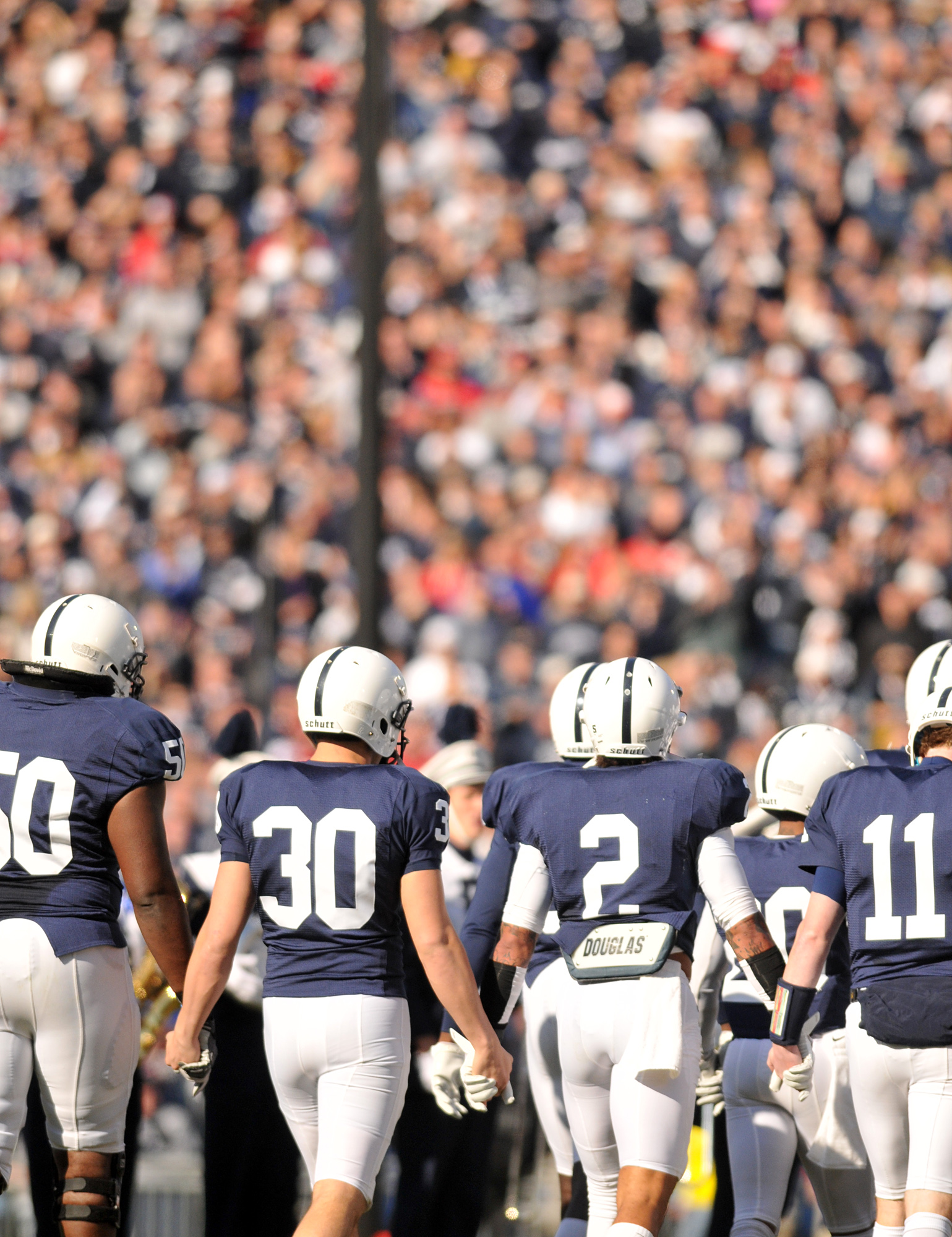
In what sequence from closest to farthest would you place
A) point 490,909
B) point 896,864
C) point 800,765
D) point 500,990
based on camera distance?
point 896,864, point 500,990, point 490,909, point 800,765

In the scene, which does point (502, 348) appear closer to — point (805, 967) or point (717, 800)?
point (717, 800)

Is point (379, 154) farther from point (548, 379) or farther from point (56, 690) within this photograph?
point (548, 379)

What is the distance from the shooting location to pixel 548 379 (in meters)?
12.1

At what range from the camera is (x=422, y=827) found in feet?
14.6

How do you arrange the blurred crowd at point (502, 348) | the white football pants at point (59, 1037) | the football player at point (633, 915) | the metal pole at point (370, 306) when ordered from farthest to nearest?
the blurred crowd at point (502, 348)
the metal pole at point (370, 306)
the football player at point (633, 915)
the white football pants at point (59, 1037)

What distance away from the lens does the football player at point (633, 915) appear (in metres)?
4.48

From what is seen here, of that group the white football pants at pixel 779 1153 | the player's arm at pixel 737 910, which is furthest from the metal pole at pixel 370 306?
the white football pants at pixel 779 1153

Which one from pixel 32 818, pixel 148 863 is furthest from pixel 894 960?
pixel 32 818

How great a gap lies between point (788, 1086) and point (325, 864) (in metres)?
1.45

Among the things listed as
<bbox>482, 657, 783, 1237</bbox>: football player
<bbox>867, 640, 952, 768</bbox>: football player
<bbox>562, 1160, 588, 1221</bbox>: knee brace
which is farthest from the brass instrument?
<bbox>867, 640, 952, 768</bbox>: football player

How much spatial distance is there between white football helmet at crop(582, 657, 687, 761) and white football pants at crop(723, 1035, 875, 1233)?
41.7 inches

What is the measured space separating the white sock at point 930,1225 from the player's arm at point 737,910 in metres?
0.63

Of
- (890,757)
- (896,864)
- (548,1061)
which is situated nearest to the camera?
(896,864)

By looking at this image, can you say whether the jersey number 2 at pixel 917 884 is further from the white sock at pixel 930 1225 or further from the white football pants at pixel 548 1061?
the white football pants at pixel 548 1061
